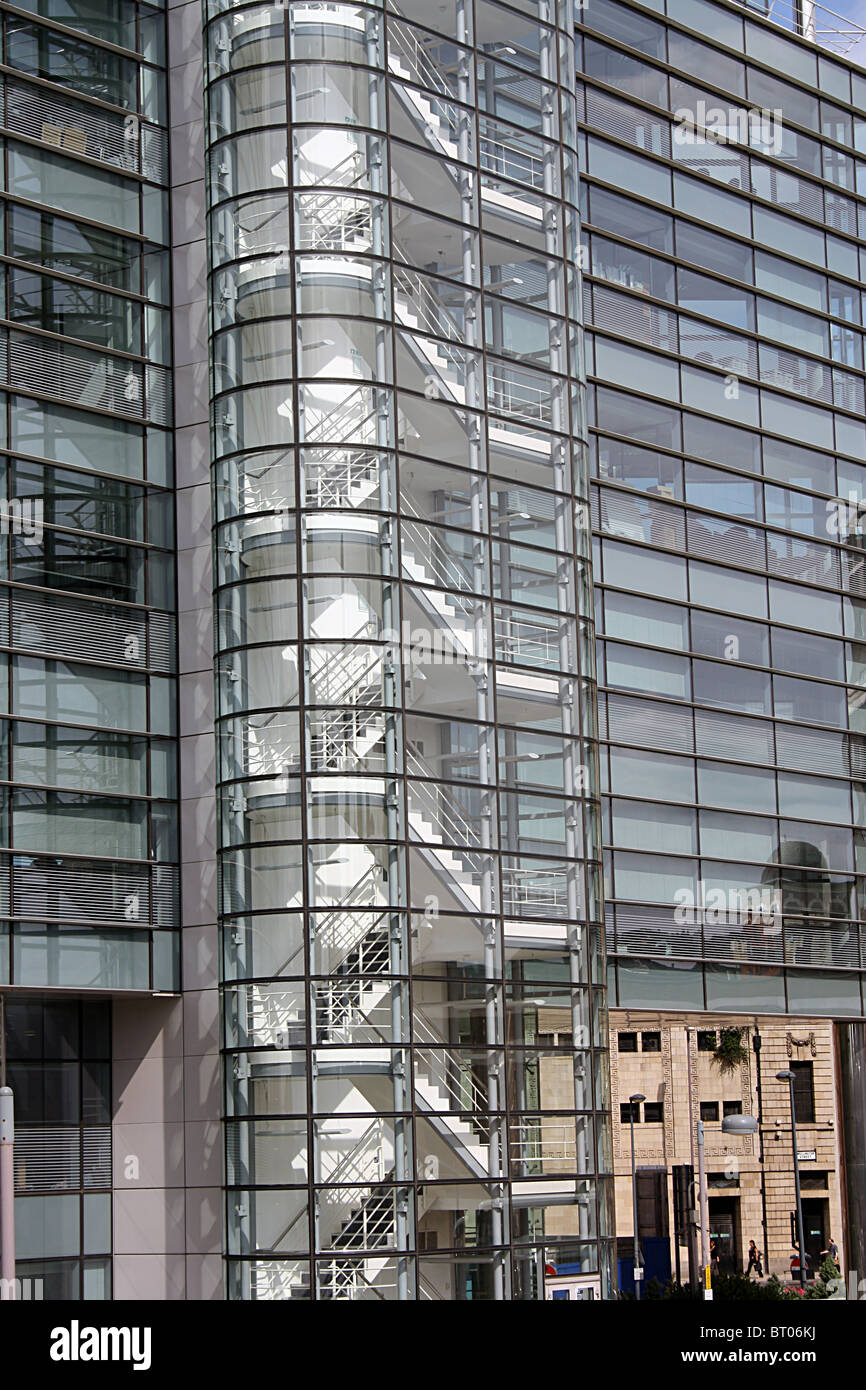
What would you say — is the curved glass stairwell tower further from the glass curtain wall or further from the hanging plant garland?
the hanging plant garland

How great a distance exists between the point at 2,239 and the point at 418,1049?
15768mm

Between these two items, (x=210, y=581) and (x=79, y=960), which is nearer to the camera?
(x=79, y=960)

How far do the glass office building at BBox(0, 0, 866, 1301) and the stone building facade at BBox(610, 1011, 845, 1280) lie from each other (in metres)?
53.2

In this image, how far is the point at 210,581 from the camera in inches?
1347

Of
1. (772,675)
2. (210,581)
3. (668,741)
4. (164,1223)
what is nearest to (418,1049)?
(164,1223)

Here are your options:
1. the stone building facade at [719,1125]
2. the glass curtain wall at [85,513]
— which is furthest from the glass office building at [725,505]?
the stone building facade at [719,1125]

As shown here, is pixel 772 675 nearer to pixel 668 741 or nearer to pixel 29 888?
pixel 668 741

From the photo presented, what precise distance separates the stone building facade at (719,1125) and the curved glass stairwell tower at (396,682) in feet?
180

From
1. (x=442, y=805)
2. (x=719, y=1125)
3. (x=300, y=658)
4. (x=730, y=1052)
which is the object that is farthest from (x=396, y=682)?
(x=730, y=1052)

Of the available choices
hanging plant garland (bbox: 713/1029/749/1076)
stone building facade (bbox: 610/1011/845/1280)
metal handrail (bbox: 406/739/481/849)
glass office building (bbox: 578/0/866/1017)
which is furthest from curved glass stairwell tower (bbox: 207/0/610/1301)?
hanging plant garland (bbox: 713/1029/749/1076)

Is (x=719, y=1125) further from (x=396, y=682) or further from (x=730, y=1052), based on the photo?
(x=396, y=682)

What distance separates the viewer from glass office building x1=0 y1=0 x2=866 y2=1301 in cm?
3077

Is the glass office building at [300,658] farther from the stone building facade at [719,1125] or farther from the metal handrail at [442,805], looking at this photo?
the stone building facade at [719,1125]
